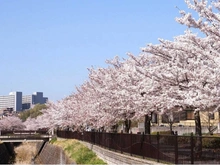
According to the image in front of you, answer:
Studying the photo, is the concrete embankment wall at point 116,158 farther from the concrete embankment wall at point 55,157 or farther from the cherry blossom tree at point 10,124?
the cherry blossom tree at point 10,124

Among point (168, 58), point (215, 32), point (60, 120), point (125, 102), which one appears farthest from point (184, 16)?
point (60, 120)

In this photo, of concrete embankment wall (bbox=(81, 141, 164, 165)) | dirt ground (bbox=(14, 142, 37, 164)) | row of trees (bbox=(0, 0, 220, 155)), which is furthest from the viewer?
dirt ground (bbox=(14, 142, 37, 164))

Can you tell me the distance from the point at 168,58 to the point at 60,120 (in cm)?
4078

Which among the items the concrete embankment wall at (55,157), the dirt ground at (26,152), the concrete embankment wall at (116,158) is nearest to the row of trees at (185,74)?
the concrete embankment wall at (116,158)

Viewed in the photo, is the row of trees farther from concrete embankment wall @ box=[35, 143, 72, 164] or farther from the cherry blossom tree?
the cherry blossom tree

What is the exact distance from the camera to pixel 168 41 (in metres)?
18.5

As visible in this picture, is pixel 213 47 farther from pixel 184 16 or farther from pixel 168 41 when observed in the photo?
pixel 168 41

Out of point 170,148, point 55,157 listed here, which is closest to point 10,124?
point 55,157

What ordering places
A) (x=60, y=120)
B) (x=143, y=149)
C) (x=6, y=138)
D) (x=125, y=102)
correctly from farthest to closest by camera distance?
(x=6, y=138) < (x=60, y=120) < (x=125, y=102) < (x=143, y=149)

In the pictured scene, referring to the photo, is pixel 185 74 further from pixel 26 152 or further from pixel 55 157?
pixel 26 152

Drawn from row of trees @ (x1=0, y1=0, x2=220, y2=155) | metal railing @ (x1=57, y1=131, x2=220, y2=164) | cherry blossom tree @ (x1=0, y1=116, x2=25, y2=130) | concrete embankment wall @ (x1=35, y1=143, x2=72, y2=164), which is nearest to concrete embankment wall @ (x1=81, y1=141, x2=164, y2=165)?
metal railing @ (x1=57, y1=131, x2=220, y2=164)

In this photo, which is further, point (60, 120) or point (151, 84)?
point (60, 120)

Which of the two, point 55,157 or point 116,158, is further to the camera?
point 55,157

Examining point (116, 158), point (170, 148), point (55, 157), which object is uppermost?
point (170, 148)
